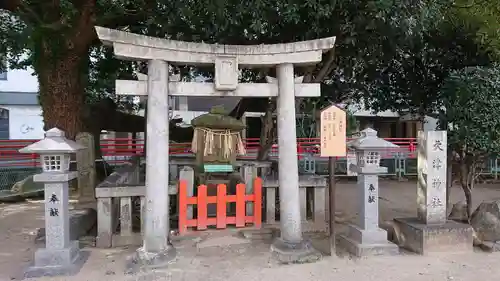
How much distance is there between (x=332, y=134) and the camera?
5.32m

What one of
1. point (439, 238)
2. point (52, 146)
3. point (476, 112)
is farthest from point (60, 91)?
point (476, 112)

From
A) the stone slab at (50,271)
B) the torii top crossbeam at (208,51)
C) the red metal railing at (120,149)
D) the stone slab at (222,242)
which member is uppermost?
the torii top crossbeam at (208,51)

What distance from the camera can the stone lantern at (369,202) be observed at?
5504 millimetres

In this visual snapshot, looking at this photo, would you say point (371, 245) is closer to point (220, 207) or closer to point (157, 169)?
point (220, 207)

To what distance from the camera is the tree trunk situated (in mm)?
8422

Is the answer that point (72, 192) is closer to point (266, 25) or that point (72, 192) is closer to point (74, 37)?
point (74, 37)

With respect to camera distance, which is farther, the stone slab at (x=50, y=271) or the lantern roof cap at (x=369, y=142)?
the lantern roof cap at (x=369, y=142)

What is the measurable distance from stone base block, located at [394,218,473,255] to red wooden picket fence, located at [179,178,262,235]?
2373 millimetres

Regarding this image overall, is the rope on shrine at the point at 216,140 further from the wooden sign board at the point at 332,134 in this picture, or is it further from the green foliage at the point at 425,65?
the green foliage at the point at 425,65

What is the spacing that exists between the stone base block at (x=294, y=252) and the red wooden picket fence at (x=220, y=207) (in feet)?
2.96

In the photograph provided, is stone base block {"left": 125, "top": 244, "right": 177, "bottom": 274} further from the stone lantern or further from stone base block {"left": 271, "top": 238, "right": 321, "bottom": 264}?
the stone lantern

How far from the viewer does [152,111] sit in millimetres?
5156

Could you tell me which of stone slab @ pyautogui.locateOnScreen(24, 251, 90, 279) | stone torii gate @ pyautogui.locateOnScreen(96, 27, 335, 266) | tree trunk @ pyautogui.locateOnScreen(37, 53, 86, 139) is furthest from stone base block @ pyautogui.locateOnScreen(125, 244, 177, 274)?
tree trunk @ pyautogui.locateOnScreen(37, 53, 86, 139)

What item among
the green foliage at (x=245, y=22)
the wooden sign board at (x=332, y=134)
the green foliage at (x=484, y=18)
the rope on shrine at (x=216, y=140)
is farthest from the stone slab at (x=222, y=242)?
the green foliage at (x=484, y=18)
